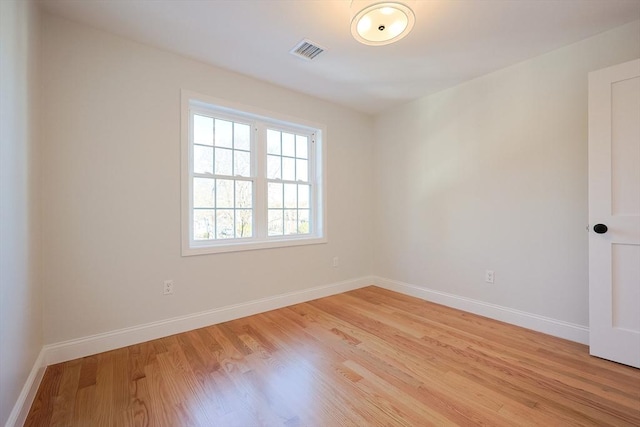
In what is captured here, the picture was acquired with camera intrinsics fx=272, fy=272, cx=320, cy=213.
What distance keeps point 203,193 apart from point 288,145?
121 centimetres

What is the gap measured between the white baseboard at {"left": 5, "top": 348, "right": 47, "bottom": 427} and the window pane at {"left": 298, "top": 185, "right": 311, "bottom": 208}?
2581 millimetres

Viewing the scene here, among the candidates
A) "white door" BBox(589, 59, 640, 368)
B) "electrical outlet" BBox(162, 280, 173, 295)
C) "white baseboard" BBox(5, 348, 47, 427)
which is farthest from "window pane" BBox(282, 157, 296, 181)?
"white door" BBox(589, 59, 640, 368)

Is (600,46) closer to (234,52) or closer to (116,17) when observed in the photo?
(234,52)

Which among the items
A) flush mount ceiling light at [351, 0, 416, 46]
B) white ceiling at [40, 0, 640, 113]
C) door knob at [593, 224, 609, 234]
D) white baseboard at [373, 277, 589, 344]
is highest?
white ceiling at [40, 0, 640, 113]

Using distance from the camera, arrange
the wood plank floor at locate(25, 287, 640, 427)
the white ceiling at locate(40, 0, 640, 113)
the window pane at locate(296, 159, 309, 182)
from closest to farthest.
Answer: the wood plank floor at locate(25, 287, 640, 427) < the white ceiling at locate(40, 0, 640, 113) < the window pane at locate(296, 159, 309, 182)

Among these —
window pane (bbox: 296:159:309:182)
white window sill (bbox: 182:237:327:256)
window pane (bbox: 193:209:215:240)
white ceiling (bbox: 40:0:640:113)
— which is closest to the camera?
white ceiling (bbox: 40:0:640:113)

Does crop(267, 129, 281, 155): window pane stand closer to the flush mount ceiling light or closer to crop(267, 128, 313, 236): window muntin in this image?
crop(267, 128, 313, 236): window muntin

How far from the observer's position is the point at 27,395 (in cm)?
151

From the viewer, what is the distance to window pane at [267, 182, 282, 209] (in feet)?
10.6

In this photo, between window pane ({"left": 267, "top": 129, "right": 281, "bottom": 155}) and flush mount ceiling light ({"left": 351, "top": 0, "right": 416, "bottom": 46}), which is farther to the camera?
window pane ({"left": 267, "top": 129, "right": 281, "bottom": 155})

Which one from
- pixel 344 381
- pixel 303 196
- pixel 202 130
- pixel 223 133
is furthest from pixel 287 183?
pixel 344 381

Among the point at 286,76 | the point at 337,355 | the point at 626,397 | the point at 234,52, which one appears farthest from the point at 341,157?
the point at 626,397

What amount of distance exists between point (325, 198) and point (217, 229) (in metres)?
1.41

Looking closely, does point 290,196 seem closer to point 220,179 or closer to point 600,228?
point 220,179
